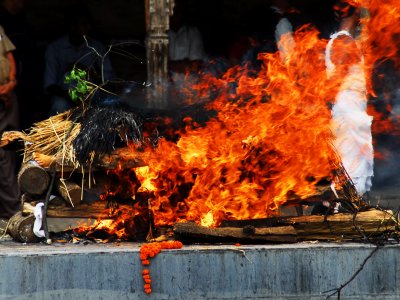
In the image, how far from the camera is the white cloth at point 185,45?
12.3 m

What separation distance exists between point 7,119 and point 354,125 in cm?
423

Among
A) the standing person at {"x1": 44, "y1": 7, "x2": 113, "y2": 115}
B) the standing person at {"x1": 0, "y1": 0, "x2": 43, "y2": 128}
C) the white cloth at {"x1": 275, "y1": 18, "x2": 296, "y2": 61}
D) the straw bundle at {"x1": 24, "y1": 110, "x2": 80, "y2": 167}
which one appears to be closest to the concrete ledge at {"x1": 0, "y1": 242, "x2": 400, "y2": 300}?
the straw bundle at {"x1": 24, "y1": 110, "x2": 80, "y2": 167}

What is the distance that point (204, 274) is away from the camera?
7402 mm

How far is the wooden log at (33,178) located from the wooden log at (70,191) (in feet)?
0.45

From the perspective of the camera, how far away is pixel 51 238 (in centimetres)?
849

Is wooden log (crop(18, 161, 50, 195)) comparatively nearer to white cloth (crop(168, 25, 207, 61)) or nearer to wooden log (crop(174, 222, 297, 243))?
wooden log (crop(174, 222, 297, 243))

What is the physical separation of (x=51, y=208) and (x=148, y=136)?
1134mm

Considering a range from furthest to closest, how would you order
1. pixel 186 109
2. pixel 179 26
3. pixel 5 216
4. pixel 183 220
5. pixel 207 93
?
pixel 179 26
pixel 5 216
pixel 207 93
pixel 186 109
pixel 183 220

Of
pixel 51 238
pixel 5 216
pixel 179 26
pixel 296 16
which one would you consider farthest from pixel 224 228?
pixel 296 16

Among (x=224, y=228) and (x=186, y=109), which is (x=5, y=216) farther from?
(x=224, y=228)

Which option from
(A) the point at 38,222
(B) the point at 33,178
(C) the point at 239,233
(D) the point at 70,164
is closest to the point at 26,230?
(A) the point at 38,222

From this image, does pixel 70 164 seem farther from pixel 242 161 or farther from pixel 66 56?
pixel 66 56

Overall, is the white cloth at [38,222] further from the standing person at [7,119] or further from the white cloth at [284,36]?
the white cloth at [284,36]

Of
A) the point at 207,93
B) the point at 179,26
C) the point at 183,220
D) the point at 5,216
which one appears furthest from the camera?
the point at 179,26
